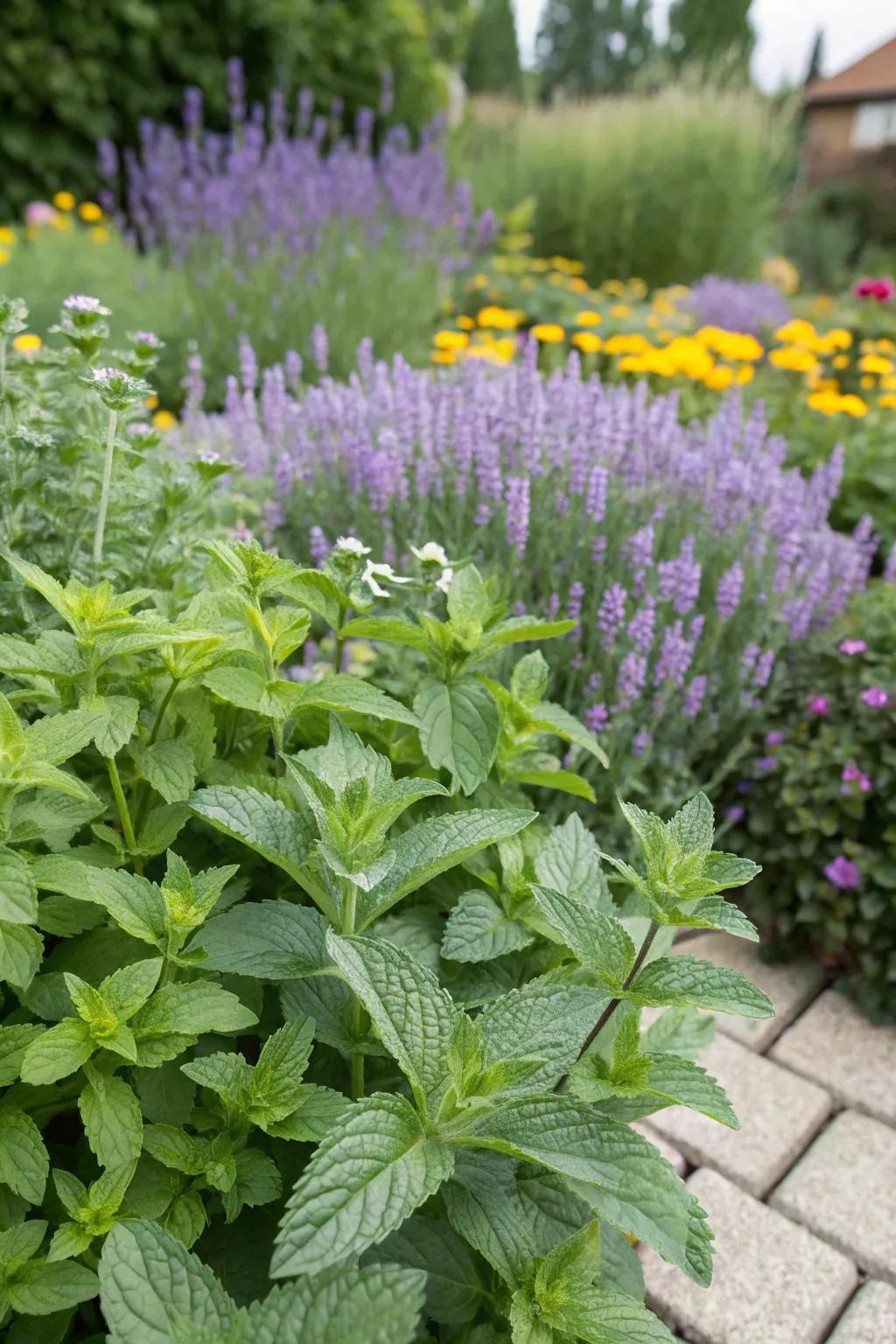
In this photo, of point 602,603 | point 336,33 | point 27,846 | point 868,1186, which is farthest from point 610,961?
point 336,33

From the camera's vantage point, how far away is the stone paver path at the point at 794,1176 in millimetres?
1500

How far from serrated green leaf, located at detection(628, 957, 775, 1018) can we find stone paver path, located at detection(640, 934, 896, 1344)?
0.82 metres

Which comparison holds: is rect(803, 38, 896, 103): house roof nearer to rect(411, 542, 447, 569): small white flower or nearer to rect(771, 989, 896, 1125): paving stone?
rect(771, 989, 896, 1125): paving stone

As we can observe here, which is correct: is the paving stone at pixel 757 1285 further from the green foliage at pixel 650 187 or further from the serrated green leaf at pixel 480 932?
the green foliage at pixel 650 187

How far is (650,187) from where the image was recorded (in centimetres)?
711

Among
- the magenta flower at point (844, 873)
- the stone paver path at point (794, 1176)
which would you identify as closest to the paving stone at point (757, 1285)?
the stone paver path at point (794, 1176)

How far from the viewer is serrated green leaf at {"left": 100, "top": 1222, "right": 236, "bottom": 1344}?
777 mm

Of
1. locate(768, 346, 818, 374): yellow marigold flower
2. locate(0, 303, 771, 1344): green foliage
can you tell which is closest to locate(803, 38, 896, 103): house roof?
locate(768, 346, 818, 374): yellow marigold flower

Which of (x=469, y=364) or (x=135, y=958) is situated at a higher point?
(x=469, y=364)

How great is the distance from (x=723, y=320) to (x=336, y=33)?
347cm

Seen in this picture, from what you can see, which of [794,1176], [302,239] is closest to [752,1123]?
[794,1176]

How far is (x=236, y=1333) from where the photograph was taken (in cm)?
77

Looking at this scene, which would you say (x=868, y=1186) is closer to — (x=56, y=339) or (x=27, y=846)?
(x=27, y=846)

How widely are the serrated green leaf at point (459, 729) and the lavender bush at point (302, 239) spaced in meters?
3.02
